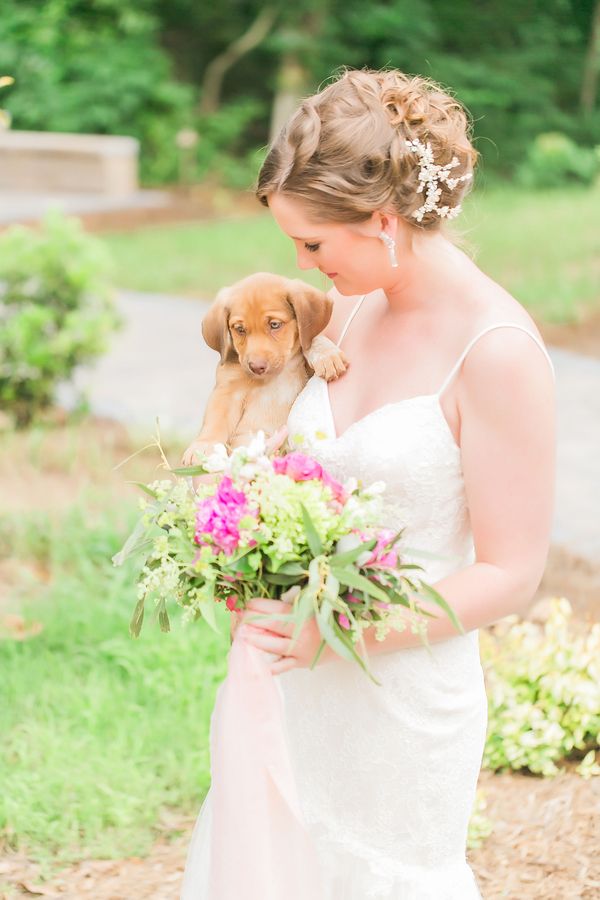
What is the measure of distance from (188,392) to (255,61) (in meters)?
16.4

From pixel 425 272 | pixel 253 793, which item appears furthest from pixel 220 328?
pixel 253 793

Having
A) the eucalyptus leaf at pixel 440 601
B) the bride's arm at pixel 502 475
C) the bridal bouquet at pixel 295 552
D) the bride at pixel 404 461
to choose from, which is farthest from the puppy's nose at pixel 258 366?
the eucalyptus leaf at pixel 440 601

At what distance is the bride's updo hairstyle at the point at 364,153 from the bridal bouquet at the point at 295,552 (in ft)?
1.55

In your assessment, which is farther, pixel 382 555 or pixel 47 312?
pixel 47 312

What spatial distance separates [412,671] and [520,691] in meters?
1.89

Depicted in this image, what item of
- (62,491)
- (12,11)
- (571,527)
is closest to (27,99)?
(12,11)

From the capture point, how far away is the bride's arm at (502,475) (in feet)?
6.61

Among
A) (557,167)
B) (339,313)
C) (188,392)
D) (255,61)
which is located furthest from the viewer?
(255,61)

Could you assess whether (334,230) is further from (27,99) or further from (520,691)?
(27,99)

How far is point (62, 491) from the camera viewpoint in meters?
6.49

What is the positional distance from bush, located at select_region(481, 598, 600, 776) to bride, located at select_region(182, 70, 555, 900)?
1462 millimetres

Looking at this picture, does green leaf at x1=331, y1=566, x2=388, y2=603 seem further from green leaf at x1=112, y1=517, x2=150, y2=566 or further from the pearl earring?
the pearl earring

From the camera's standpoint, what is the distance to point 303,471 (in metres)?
1.99

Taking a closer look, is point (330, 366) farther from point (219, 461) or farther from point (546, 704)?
point (546, 704)
